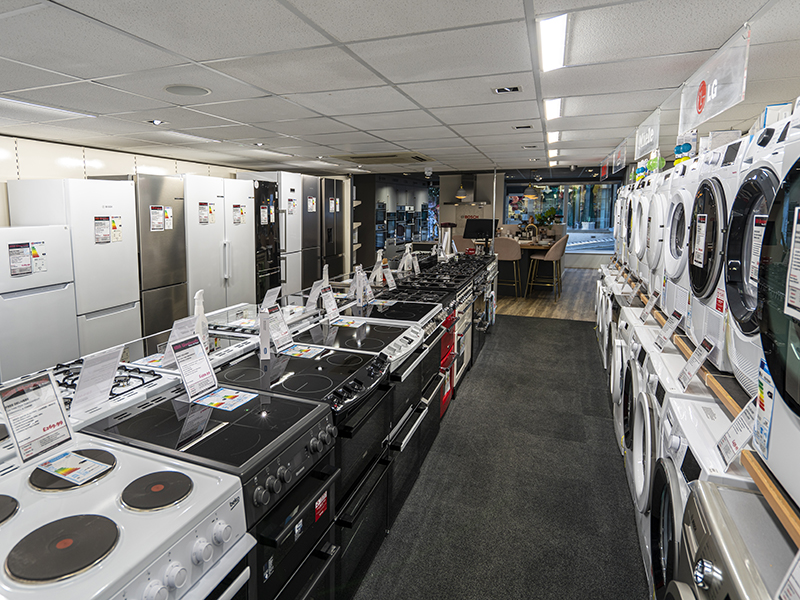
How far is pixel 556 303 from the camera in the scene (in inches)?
331

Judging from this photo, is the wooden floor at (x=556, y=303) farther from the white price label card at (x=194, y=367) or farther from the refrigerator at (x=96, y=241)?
the white price label card at (x=194, y=367)

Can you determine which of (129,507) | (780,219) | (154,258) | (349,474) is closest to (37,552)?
(129,507)

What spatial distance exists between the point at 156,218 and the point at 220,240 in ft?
2.84

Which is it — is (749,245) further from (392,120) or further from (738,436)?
(392,120)

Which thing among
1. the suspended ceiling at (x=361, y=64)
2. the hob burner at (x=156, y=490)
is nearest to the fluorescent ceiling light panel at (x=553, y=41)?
the suspended ceiling at (x=361, y=64)

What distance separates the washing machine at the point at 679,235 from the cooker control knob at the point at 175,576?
7.80 feet

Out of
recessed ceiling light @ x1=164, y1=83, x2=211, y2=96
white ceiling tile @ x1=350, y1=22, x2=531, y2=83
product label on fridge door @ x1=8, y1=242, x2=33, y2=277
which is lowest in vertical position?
product label on fridge door @ x1=8, y1=242, x2=33, y2=277

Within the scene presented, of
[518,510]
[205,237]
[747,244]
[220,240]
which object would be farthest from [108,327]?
[747,244]

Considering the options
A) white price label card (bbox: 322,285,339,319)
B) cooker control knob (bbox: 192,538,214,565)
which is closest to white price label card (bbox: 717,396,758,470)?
cooker control knob (bbox: 192,538,214,565)

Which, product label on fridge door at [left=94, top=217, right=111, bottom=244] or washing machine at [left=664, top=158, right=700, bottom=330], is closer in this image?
washing machine at [left=664, top=158, right=700, bottom=330]

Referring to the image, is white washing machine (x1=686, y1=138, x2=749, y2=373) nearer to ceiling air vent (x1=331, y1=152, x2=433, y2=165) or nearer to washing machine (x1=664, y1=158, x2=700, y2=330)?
washing machine (x1=664, y1=158, x2=700, y2=330)

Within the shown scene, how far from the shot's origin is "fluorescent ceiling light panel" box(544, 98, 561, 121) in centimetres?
370

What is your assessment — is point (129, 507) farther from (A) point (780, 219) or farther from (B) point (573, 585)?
(B) point (573, 585)

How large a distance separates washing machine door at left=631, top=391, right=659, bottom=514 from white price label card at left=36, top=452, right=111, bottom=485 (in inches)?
73.0
